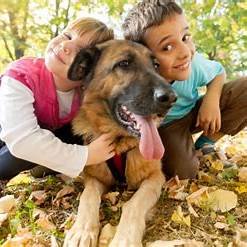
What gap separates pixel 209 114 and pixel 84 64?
1.09 meters

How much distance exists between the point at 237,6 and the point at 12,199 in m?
4.67

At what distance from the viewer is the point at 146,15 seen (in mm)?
2643

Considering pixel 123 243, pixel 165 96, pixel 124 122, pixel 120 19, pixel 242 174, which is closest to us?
pixel 123 243

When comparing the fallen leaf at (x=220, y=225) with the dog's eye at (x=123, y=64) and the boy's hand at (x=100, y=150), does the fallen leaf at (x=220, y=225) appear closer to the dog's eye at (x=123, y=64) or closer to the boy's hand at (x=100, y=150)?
the boy's hand at (x=100, y=150)

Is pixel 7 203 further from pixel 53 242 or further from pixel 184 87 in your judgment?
pixel 184 87

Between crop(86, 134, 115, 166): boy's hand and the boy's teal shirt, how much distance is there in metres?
0.70

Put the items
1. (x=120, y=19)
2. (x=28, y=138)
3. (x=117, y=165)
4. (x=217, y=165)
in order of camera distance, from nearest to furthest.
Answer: (x=28, y=138), (x=117, y=165), (x=217, y=165), (x=120, y=19)

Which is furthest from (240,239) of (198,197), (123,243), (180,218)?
(123,243)

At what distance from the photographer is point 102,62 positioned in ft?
8.25

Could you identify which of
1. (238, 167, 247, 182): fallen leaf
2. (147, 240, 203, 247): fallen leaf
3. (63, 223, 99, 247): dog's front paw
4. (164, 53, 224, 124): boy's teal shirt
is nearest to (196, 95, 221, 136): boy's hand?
(164, 53, 224, 124): boy's teal shirt

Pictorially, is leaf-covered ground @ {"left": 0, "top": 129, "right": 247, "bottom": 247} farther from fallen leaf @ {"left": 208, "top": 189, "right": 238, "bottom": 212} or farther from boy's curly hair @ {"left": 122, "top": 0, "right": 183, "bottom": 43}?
boy's curly hair @ {"left": 122, "top": 0, "right": 183, "bottom": 43}

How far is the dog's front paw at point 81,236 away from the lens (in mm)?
1921

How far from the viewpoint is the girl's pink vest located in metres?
2.45

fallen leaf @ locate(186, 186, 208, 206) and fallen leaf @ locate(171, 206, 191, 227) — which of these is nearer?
fallen leaf @ locate(171, 206, 191, 227)
